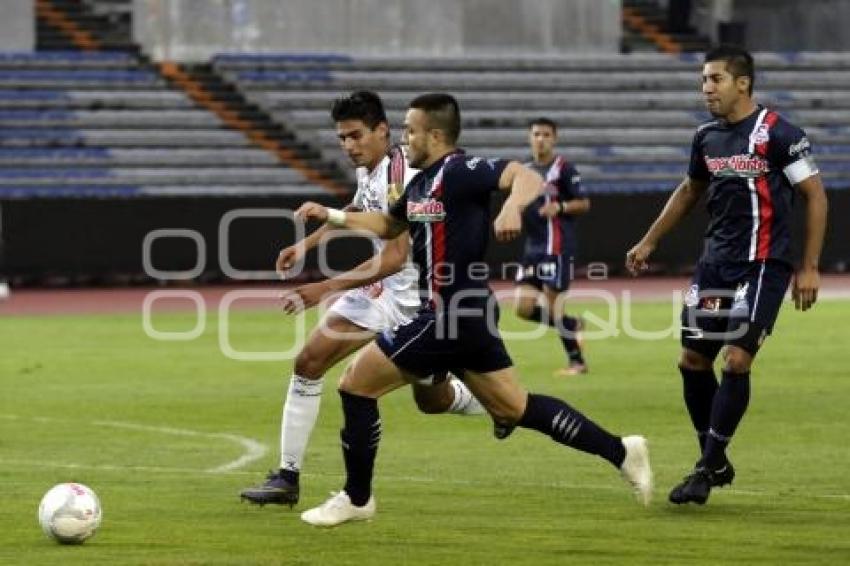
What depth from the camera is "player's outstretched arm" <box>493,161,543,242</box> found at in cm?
954

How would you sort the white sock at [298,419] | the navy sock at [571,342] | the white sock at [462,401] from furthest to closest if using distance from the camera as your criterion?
the navy sock at [571,342]
the white sock at [462,401]
the white sock at [298,419]

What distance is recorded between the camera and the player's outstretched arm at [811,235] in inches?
437

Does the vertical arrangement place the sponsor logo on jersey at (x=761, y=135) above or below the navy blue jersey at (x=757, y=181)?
above

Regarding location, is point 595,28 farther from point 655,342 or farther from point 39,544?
point 39,544

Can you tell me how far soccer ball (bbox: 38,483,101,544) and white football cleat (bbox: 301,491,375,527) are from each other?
3.58 feet

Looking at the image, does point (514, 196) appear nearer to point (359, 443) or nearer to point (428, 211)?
point (428, 211)

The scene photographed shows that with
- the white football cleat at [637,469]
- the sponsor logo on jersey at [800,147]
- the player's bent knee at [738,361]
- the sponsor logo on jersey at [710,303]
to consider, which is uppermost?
the sponsor logo on jersey at [800,147]

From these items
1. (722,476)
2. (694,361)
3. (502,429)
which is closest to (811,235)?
(694,361)

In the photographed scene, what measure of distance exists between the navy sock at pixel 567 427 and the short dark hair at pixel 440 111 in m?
1.37

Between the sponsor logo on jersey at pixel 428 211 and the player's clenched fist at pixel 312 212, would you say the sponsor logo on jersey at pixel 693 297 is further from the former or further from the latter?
the player's clenched fist at pixel 312 212

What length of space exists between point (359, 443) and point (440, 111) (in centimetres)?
163

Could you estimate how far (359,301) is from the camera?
→ 11.9 m

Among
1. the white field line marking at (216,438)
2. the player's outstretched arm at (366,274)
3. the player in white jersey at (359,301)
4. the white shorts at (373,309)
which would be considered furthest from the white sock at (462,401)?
the player's outstretched arm at (366,274)

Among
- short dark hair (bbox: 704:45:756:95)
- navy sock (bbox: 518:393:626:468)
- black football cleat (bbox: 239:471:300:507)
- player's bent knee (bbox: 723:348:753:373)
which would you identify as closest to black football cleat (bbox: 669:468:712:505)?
navy sock (bbox: 518:393:626:468)
